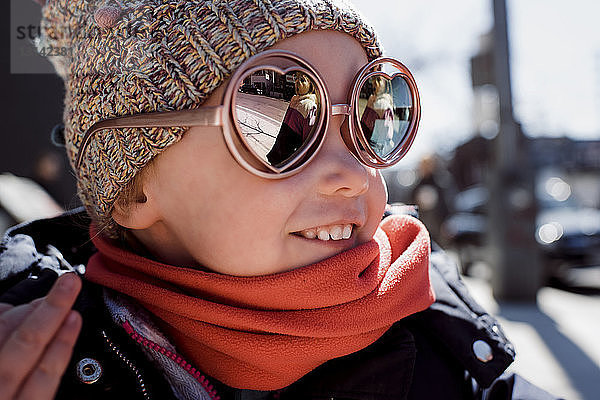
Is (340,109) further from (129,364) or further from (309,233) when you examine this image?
(129,364)

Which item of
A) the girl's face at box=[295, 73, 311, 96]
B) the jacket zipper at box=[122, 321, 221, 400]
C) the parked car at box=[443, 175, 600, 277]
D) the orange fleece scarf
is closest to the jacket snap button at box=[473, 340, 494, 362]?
the orange fleece scarf

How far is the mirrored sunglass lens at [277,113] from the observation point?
1137 mm

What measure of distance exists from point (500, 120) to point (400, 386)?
5449mm

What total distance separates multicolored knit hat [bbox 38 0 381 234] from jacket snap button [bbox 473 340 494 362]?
33.5 inches

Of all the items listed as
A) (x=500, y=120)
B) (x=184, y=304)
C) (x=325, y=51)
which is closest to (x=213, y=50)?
(x=325, y=51)

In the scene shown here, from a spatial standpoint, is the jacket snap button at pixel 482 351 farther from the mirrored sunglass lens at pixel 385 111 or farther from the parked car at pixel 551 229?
the parked car at pixel 551 229

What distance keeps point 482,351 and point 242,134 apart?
34.7 inches

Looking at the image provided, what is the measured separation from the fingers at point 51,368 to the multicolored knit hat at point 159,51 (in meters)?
0.47

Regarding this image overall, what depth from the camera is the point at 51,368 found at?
858 millimetres

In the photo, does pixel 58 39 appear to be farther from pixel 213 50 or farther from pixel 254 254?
pixel 254 254

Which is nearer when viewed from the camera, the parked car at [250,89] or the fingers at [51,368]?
the fingers at [51,368]

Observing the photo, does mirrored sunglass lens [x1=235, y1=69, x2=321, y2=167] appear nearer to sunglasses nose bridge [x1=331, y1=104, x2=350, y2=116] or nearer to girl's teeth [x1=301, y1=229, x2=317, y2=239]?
sunglasses nose bridge [x1=331, y1=104, x2=350, y2=116]

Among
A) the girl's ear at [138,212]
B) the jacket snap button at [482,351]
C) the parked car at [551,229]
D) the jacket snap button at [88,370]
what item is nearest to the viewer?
the jacket snap button at [88,370]

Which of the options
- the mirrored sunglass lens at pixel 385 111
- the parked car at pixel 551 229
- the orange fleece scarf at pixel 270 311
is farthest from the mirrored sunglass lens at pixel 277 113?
the parked car at pixel 551 229
